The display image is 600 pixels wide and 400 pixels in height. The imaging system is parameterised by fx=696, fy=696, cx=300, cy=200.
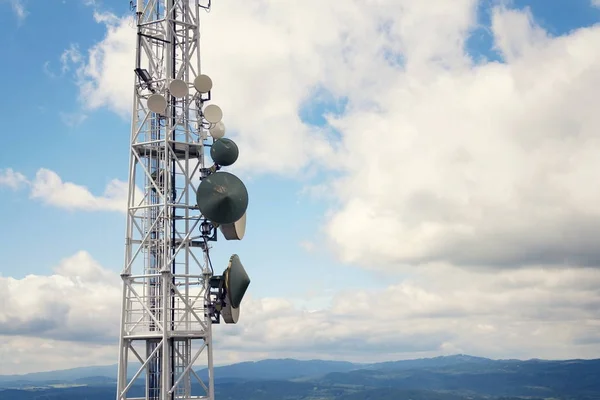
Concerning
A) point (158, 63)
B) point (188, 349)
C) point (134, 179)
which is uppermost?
point (158, 63)

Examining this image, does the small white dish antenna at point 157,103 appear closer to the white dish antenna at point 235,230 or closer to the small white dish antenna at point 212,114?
the small white dish antenna at point 212,114

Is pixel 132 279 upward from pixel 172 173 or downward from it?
downward

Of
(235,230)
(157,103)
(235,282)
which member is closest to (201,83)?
(157,103)

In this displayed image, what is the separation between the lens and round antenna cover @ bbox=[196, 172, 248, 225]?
43.0 m

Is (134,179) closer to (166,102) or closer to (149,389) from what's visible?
(166,102)

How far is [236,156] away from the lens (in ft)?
151

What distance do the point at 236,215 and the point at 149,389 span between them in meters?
12.1

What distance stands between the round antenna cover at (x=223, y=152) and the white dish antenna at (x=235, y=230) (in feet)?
12.5

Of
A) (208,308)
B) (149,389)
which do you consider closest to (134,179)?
(208,308)

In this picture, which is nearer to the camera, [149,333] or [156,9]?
[149,333]

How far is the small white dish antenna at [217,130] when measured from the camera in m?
46.3

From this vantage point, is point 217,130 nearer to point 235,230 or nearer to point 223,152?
point 223,152

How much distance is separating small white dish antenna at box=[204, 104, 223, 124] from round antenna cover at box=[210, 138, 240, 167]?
1367 millimetres

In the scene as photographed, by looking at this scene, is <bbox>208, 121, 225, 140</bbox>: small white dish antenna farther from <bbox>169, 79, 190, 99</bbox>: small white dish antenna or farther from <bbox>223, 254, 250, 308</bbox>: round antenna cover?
<bbox>223, 254, 250, 308</bbox>: round antenna cover
